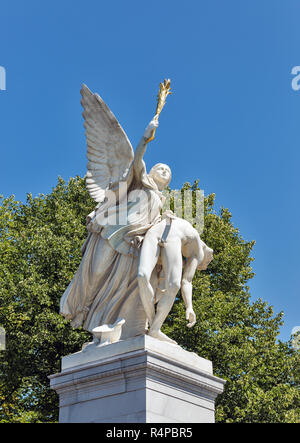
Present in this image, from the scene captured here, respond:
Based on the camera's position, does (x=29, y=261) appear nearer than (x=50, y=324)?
No

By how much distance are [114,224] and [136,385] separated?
2.51 meters

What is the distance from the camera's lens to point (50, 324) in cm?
1708

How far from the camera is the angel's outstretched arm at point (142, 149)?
8.59 meters

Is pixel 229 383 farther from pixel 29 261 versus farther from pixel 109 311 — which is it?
pixel 109 311

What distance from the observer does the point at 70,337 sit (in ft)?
55.7

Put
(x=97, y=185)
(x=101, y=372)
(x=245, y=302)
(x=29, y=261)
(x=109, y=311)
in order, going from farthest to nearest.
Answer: (x=245, y=302)
(x=29, y=261)
(x=97, y=185)
(x=109, y=311)
(x=101, y=372)

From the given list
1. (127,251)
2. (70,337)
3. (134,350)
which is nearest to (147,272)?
(127,251)

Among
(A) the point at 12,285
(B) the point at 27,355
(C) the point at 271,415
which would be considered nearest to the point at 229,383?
(C) the point at 271,415

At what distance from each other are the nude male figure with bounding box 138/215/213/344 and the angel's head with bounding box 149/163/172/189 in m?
0.83

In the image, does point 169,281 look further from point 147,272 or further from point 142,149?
point 142,149

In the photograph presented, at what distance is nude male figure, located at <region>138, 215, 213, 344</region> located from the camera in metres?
8.09

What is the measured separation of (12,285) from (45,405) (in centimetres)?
359

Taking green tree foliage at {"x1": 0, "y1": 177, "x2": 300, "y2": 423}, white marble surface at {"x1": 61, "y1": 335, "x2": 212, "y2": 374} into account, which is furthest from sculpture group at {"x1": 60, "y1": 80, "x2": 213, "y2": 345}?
green tree foliage at {"x1": 0, "y1": 177, "x2": 300, "y2": 423}

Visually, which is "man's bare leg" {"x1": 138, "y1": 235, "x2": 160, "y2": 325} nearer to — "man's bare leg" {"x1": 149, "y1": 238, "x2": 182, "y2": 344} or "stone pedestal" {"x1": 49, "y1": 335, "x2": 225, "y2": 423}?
"man's bare leg" {"x1": 149, "y1": 238, "x2": 182, "y2": 344}
